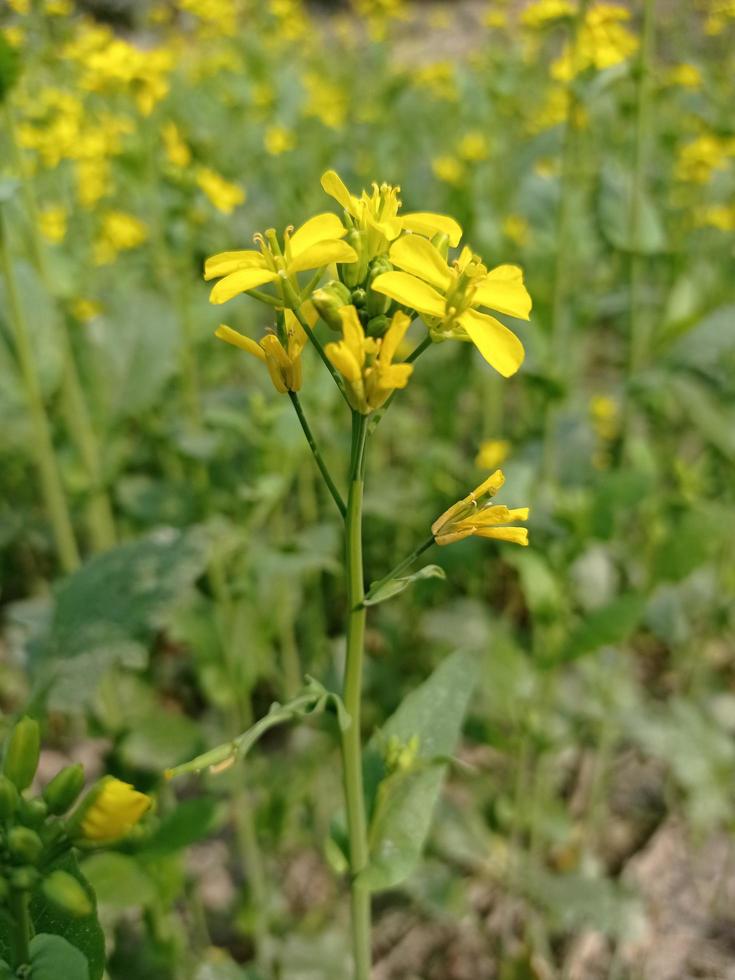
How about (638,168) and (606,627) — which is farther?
(638,168)

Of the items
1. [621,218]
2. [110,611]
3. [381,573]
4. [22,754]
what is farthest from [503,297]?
[381,573]

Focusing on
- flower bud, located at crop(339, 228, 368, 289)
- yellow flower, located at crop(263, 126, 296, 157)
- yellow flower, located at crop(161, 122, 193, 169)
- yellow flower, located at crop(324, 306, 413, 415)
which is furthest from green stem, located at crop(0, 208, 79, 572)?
yellow flower, located at crop(263, 126, 296, 157)

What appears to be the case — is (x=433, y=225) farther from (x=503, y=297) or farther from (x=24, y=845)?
(x=24, y=845)

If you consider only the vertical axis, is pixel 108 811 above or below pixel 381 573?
above

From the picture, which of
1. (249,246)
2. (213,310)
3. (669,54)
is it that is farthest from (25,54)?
(669,54)

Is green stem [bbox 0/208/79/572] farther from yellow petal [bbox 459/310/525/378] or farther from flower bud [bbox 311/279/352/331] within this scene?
yellow petal [bbox 459/310/525/378]

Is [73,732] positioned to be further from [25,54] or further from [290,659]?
[25,54]

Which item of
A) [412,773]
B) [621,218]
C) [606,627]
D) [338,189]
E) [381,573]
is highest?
[338,189]
